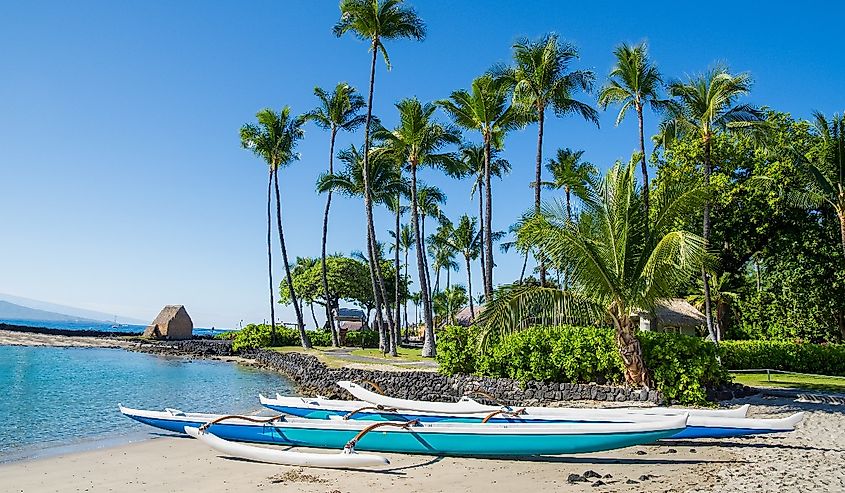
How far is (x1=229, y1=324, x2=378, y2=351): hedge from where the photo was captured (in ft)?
131

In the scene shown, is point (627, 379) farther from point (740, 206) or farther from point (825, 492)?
point (740, 206)

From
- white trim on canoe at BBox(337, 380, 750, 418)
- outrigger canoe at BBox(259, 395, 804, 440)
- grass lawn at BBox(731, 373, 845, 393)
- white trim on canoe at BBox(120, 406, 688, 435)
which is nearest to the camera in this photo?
white trim on canoe at BBox(120, 406, 688, 435)

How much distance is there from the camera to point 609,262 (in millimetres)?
12445

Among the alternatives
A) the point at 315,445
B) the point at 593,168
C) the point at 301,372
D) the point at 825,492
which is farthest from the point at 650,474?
the point at 301,372

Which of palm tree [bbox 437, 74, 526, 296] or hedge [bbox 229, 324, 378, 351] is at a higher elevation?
palm tree [bbox 437, 74, 526, 296]

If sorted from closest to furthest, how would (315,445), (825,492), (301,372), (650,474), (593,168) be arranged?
(825,492), (650,474), (315,445), (593,168), (301,372)

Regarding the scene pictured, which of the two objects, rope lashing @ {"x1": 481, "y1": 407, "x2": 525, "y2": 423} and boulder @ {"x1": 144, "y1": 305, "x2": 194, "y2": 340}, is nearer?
rope lashing @ {"x1": 481, "y1": 407, "x2": 525, "y2": 423}

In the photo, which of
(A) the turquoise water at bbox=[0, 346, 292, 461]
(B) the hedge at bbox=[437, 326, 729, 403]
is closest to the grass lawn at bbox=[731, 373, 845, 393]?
(B) the hedge at bbox=[437, 326, 729, 403]

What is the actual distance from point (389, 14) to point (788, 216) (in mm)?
19322

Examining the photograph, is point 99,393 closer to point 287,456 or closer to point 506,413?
point 287,456

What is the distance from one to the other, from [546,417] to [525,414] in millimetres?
355

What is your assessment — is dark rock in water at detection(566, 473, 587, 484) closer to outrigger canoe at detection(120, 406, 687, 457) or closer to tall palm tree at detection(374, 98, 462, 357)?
outrigger canoe at detection(120, 406, 687, 457)

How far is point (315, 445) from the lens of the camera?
31.3ft

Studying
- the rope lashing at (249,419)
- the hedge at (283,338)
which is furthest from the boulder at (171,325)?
the rope lashing at (249,419)
